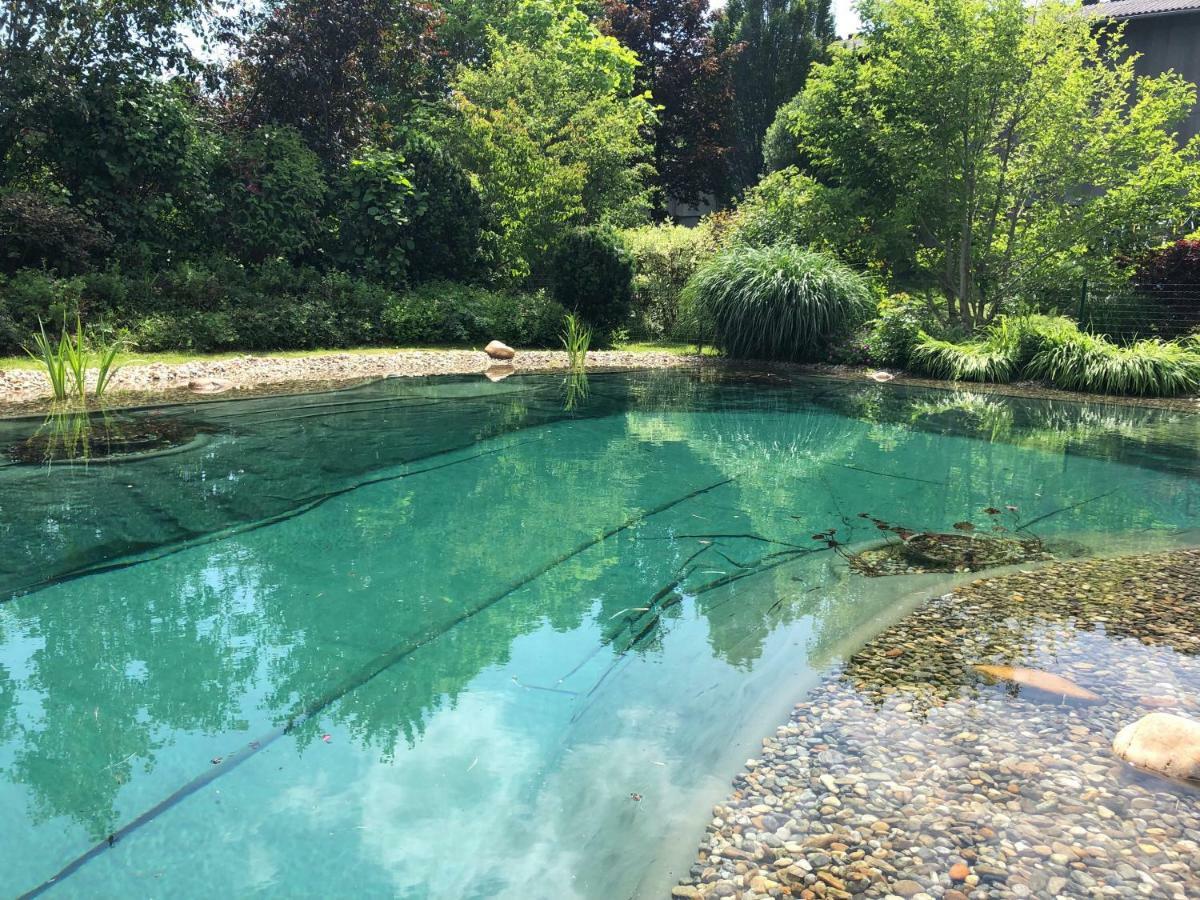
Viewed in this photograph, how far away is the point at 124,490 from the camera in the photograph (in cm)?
482

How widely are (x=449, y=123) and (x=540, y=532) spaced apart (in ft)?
37.5

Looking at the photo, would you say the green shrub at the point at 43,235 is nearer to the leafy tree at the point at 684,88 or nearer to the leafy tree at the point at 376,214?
the leafy tree at the point at 376,214

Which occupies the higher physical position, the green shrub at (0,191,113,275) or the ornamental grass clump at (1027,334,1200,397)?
the green shrub at (0,191,113,275)

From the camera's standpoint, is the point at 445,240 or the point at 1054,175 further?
the point at 445,240

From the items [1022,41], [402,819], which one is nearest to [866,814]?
[402,819]

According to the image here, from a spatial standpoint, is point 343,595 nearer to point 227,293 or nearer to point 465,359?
point 465,359

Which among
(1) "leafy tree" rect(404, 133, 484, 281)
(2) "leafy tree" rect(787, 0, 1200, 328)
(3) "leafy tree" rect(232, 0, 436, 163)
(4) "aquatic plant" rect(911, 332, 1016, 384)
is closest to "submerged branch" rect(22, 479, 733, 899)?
(4) "aquatic plant" rect(911, 332, 1016, 384)

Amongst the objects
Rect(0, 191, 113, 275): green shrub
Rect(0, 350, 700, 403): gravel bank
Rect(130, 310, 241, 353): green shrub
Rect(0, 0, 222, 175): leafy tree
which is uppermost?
Rect(0, 0, 222, 175): leafy tree

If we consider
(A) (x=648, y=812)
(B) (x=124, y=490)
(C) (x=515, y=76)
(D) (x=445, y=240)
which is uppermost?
(C) (x=515, y=76)

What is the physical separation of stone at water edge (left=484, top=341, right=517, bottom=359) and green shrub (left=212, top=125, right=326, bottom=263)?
10.7 ft

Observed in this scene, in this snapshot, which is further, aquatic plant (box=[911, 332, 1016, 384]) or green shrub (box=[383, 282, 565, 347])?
green shrub (box=[383, 282, 565, 347])

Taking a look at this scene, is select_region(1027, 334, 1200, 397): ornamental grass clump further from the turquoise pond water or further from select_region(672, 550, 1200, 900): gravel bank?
select_region(672, 550, 1200, 900): gravel bank

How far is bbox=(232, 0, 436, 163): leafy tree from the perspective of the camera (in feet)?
41.4

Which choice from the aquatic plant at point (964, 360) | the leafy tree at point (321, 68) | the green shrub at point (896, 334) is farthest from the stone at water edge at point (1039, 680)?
the leafy tree at point (321, 68)
